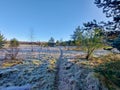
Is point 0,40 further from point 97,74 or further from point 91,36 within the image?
point 97,74

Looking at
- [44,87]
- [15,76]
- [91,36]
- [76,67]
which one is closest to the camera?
[44,87]

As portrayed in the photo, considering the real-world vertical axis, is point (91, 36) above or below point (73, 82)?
above

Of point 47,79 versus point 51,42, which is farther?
point 51,42

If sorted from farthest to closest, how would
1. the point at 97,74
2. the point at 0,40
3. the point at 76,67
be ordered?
the point at 0,40 → the point at 76,67 → the point at 97,74

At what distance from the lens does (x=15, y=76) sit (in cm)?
2061

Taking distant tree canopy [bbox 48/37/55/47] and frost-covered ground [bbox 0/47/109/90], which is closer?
frost-covered ground [bbox 0/47/109/90]

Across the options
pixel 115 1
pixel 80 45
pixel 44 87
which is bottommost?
pixel 44 87

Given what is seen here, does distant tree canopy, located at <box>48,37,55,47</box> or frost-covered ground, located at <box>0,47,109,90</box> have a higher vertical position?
distant tree canopy, located at <box>48,37,55,47</box>

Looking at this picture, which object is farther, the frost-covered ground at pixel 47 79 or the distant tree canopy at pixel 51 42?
the distant tree canopy at pixel 51 42

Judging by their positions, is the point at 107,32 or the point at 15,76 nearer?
the point at 107,32

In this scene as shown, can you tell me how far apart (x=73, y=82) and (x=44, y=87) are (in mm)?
2253

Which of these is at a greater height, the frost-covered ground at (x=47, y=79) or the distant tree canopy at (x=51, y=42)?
the distant tree canopy at (x=51, y=42)

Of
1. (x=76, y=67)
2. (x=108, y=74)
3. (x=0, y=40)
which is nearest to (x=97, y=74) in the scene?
(x=108, y=74)

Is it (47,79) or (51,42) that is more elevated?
(51,42)
